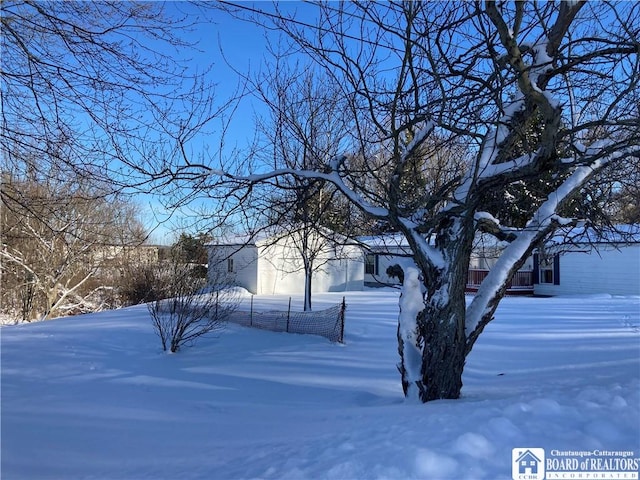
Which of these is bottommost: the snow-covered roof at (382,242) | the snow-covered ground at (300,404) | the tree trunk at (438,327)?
the snow-covered ground at (300,404)

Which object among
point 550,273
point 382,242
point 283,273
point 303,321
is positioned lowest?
point 303,321

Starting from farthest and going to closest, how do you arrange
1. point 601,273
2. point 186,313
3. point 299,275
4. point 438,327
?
1. point 299,275
2. point 601,273
3. point 186,313
4. point 438,327

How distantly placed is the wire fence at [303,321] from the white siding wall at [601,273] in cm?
1444

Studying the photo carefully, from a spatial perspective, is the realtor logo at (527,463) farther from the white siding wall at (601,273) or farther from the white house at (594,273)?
the white siding wall at (601,273)

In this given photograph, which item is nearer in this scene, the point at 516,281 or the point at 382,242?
the point at 382,242

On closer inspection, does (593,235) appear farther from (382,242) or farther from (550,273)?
(550,273)

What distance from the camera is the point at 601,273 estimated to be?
72.1 ft

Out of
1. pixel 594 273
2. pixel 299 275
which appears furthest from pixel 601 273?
pixel 299 275

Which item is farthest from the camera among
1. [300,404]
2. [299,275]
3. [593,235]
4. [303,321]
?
[299,275]

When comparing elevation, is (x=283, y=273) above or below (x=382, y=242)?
below

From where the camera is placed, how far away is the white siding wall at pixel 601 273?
20984 millimetres

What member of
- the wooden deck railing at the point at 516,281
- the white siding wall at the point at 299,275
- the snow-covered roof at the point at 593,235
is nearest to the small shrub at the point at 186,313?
the snow-covered roof at the point at 593,235

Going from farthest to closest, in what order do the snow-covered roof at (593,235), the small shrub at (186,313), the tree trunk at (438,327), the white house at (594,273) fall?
the white house at (594,273) → the small shrub at (186,313) → the snow-covered roof at (593,235) → the tree trunk at (438,327)

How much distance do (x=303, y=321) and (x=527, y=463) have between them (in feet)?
31.9
